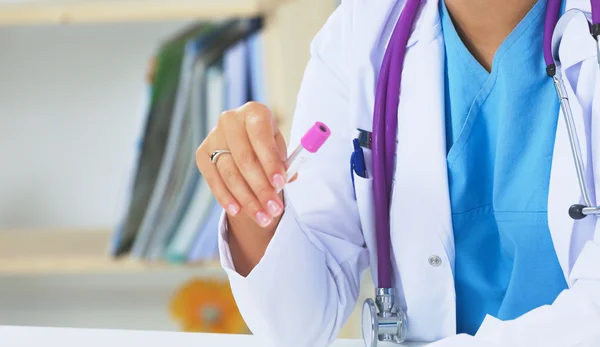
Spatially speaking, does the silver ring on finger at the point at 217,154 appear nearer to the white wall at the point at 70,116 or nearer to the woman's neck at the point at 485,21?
the woman's neck at the point at 485,21

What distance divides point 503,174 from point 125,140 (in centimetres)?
135

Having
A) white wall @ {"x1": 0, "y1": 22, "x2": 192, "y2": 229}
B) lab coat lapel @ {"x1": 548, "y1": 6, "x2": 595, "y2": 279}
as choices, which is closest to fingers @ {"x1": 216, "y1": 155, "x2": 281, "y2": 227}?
lab coat lapel @ {"x1": 548, "y1": 6, "x2": 595, "y2": 279}

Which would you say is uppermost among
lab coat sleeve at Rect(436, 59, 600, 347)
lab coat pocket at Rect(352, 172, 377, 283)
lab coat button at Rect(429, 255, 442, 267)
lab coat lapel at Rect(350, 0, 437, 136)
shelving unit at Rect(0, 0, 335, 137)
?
shelving unit at Rect(0, 0, 335, 137)

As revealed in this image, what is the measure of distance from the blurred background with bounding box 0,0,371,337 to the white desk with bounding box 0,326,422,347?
0.72 meters

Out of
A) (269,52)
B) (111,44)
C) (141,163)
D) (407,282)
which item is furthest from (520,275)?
(111,44)

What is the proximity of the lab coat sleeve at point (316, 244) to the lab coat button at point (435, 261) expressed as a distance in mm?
103

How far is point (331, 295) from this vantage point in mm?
1007

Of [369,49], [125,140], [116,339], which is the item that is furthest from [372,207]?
[125,140]

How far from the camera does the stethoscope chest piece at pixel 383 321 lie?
Result: 89 cm

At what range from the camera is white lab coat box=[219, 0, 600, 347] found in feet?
2.93

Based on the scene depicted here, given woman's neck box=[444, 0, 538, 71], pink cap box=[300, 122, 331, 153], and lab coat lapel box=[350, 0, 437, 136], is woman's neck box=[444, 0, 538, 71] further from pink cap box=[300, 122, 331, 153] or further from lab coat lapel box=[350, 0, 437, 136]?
pink cap box=[300, 122, 331, 153]

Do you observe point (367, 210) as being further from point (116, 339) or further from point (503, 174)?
point (116, 339)

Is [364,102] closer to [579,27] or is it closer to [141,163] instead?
[579,27]

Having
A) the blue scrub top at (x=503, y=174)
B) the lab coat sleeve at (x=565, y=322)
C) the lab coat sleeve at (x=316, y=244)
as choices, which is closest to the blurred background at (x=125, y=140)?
the lab coat sleeve at (x=316, y=244)
